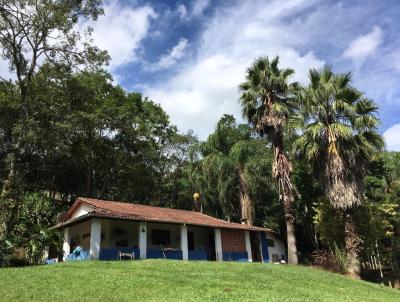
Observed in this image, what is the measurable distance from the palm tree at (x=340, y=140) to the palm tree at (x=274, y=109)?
2.51 m

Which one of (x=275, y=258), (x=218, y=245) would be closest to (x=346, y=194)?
(x=218, y=245)

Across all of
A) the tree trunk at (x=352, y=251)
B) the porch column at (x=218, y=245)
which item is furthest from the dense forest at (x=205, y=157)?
the porch column at (x=218, y=245)

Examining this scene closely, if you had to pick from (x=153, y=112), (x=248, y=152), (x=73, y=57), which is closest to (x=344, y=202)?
(x=248, y=152)

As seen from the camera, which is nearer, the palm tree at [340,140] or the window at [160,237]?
the palm tree at [340,140]

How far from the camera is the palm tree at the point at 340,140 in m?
22.0

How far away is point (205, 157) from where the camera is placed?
35219 mm

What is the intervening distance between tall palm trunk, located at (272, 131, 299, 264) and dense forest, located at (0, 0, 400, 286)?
70 mm

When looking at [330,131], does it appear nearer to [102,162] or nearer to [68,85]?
[68,85]

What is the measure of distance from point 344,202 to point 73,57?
19176 millimetres

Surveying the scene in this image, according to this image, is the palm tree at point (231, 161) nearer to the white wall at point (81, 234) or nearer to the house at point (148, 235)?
the house at point (148, 235)

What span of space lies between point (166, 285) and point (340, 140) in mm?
14029

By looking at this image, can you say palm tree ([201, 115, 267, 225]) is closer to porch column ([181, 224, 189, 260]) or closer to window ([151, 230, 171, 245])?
window ([151, 230, 171, 245])

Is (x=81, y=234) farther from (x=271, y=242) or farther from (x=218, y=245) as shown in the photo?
(x=271, y=242)

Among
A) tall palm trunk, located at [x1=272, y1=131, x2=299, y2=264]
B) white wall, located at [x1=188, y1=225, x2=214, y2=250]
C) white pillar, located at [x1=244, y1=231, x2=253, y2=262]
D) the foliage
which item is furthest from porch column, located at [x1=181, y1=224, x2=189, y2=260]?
the foliage
